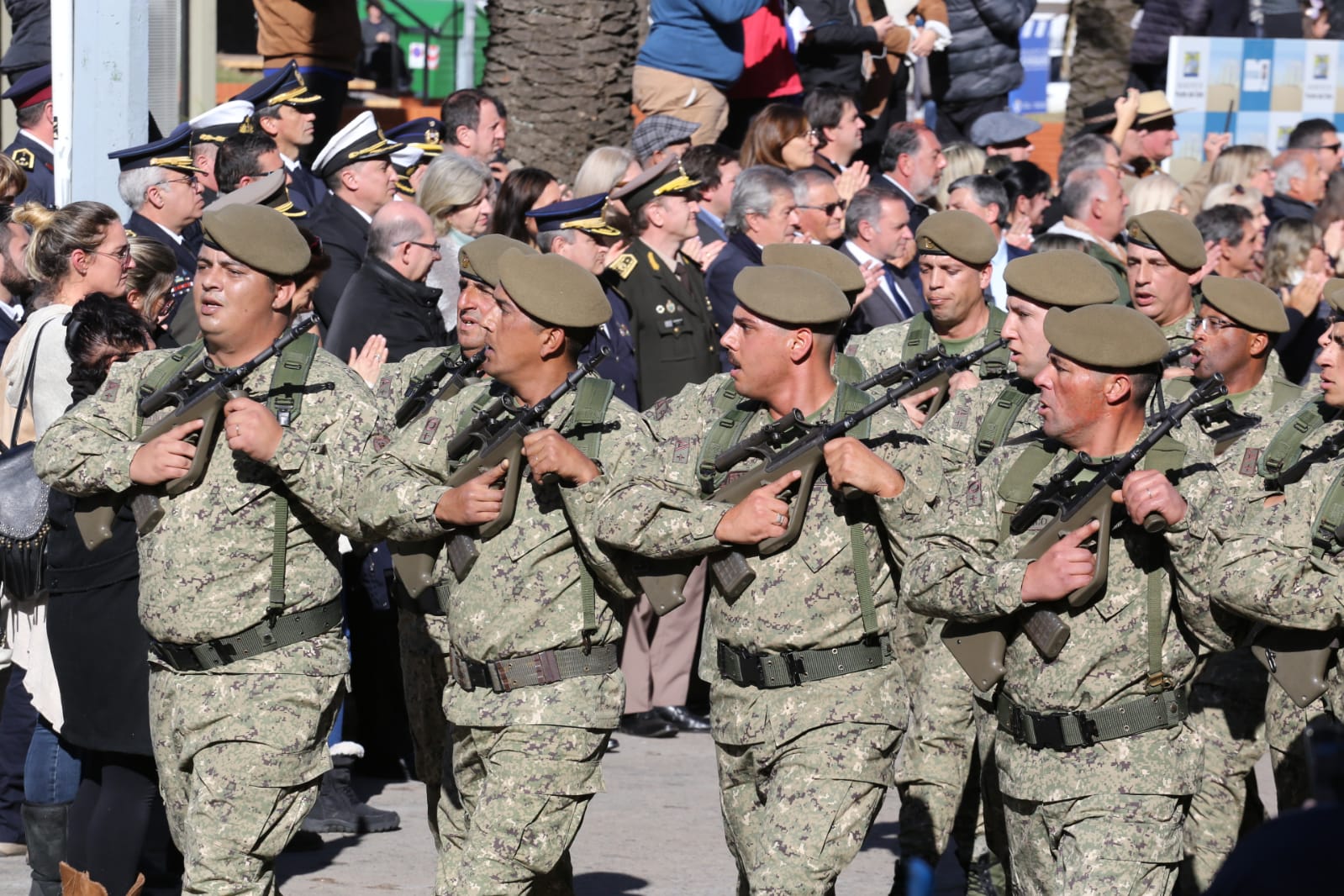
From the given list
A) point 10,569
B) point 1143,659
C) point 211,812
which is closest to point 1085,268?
point 1143,659

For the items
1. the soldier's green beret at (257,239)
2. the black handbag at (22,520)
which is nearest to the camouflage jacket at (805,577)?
the soldier's green beret at (257,239)

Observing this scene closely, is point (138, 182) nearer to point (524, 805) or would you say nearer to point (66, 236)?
point (66, 236)

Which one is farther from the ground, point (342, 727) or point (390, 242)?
point (390, 242)

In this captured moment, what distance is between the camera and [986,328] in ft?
26.4

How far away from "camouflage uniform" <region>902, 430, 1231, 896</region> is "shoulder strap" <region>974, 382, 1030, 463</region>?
4.13 feet

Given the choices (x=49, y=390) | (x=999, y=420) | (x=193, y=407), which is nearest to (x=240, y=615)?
(x=193, y=407)

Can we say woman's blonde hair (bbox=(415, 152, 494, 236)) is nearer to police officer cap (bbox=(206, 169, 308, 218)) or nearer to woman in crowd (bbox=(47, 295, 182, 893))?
police officer cap (bbox=(206, 169, 308, 218))

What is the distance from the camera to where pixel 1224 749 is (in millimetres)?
7312

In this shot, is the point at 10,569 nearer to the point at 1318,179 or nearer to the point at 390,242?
the point at 390,242

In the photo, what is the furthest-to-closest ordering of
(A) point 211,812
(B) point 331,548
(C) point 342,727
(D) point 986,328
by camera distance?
(C) point 342,727 < (D) point 986,328 < (B) point 331,548 < (A) point 211,812

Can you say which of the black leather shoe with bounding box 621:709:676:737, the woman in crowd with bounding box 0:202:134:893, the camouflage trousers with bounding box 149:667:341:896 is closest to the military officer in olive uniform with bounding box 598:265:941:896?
the camouflage trousers with bounding box 149:667:341:896

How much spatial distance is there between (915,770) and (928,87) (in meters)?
8.35

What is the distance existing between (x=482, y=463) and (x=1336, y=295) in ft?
9.68

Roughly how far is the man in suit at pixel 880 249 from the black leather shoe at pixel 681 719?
6.90 ft
